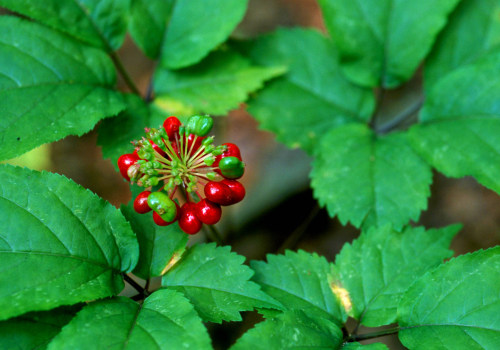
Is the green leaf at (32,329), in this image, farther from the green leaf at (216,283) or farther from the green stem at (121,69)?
the green stem at (121,69)

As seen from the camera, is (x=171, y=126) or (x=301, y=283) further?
(x=301, y=283)

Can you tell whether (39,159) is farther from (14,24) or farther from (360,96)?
(360,96)

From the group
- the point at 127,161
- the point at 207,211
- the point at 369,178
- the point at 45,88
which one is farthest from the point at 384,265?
the point at 45,88

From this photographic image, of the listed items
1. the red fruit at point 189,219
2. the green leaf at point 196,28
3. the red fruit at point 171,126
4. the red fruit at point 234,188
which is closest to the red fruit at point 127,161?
the red fruit at point 171,126

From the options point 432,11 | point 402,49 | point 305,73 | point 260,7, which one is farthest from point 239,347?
point 260,7

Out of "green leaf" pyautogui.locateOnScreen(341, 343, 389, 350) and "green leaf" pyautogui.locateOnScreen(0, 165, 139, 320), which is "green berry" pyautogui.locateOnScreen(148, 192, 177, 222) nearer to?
"green leaf" pyautogui.locateOnScreen(0, 165, 139, 320)

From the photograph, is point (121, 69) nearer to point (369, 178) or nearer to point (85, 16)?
point (85, 16)

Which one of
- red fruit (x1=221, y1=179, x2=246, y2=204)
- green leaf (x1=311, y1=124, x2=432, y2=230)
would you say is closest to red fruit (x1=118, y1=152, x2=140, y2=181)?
red fruit (x1=221, y1=179, x2=246, y2=204)
